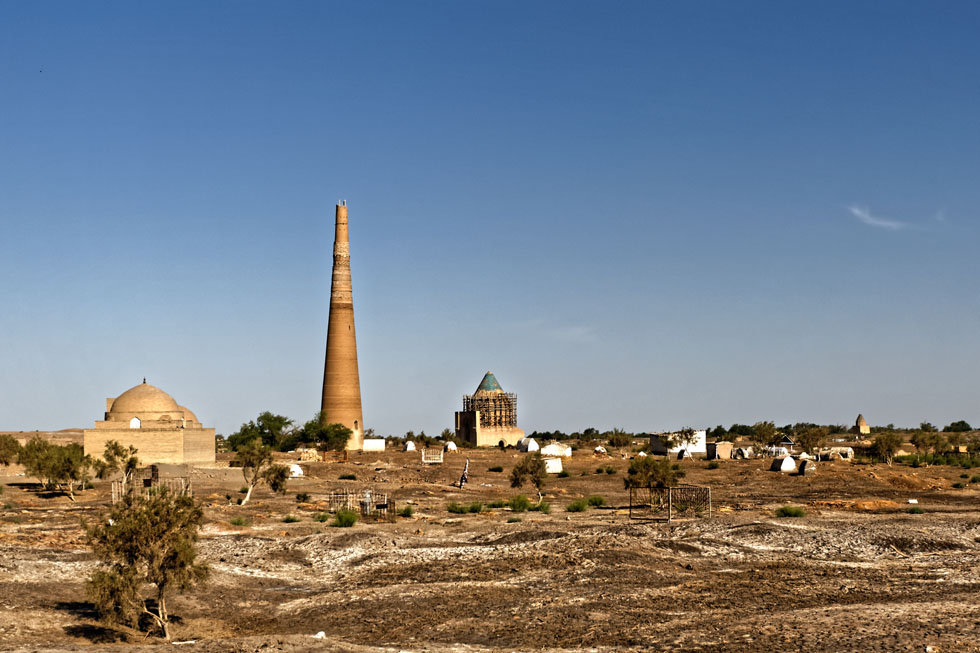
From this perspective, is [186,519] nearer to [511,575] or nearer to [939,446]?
[511,575]

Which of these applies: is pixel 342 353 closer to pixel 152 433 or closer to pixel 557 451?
pixel 557 451

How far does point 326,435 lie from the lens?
7556 cm

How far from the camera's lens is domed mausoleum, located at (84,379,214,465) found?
54.0 metres

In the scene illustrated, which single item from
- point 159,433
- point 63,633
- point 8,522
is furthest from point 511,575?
point 159,433


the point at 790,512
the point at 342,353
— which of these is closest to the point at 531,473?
the point at 790,512

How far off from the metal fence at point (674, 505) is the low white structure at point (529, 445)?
41.3 m

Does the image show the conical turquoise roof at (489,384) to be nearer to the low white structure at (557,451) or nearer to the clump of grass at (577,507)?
the low white structure at (557,451)

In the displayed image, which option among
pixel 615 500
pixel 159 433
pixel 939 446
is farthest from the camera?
Result: pixel 939 446

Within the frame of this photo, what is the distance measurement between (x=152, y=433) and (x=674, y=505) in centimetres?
3348

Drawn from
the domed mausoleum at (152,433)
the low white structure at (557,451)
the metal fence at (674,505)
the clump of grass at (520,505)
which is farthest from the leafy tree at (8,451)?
the metal fence at (674,505)

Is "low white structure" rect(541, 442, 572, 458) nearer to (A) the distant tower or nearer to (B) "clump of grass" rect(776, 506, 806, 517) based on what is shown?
(A) the distant tower

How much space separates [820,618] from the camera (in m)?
16.0

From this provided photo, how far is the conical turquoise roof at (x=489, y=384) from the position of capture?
3666 inches

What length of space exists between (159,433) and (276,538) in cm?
3027
